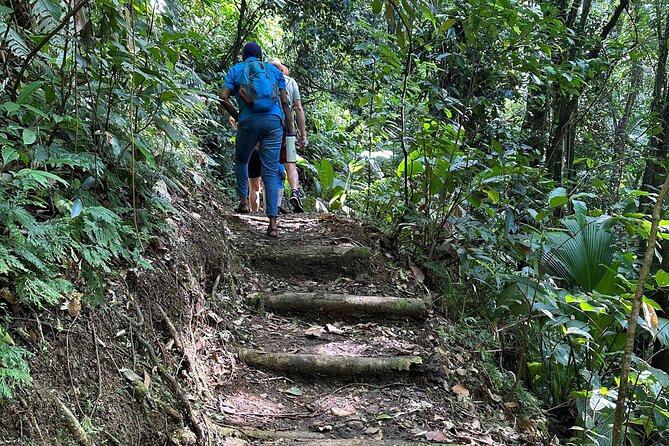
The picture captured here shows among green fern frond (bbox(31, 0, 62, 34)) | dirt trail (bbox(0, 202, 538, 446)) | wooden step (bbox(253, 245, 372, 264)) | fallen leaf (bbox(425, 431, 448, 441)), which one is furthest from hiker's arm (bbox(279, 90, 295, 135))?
fallen leaf (bbox(425, 431, 448, 441))

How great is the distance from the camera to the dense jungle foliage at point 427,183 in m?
2.32

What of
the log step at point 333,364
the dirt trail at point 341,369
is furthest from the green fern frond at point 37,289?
the log step at point 333,364

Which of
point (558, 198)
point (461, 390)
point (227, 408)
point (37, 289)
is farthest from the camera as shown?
point (461, 390)

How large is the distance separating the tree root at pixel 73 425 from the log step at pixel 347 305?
2319 mm

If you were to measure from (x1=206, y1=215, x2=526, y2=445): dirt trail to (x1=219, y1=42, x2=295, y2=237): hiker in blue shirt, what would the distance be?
693 mm

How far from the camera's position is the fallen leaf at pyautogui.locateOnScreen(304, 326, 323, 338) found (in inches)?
156

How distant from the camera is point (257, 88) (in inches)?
196

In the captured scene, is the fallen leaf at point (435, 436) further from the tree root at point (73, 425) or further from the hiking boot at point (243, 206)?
the hiking boot at point (243, 206)

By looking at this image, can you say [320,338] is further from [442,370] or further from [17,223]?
[17,223]

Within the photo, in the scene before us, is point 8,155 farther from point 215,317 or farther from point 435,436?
point 435,436

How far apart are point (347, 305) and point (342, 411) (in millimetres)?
1100

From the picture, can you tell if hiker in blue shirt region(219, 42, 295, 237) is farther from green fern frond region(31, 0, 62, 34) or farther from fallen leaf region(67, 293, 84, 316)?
fallen leaf region(67, 293, 84, 316)

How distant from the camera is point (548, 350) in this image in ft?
15.0

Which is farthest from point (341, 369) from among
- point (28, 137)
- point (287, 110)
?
point (287, 110)
